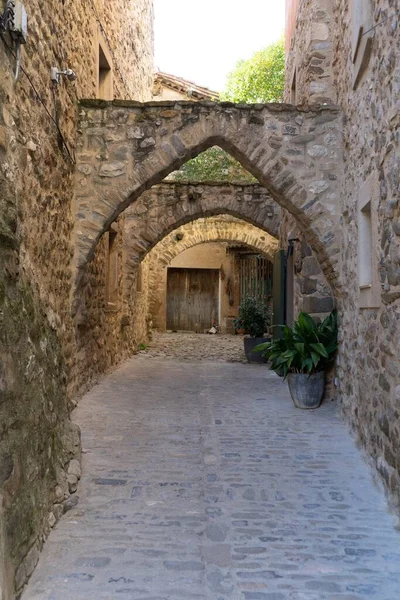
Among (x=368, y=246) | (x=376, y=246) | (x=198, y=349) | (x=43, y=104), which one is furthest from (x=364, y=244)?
(x=198, y=349)

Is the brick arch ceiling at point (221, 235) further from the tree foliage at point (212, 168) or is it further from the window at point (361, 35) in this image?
the window at point (361, 35)

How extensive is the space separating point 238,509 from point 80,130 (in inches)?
166

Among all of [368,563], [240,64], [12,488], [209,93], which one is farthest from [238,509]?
[240,64]

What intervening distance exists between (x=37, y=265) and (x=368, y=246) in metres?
2.63

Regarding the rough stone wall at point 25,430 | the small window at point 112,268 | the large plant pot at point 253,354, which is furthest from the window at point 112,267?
the rough stone wall at point 25,430

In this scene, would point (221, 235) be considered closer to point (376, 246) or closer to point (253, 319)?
point (253, 319)

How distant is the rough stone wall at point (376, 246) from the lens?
3.02 meters

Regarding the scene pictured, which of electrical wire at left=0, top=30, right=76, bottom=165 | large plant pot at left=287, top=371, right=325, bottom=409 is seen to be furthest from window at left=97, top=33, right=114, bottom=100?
large plant pot at left=287, top=371, right=325, bottom=409

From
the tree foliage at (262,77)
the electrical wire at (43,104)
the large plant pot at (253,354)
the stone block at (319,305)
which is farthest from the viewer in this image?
the tree foliage at (262,77)

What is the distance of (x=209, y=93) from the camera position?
1655 centimetres

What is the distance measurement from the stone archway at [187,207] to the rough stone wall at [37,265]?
359 cm

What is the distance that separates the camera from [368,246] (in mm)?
4176

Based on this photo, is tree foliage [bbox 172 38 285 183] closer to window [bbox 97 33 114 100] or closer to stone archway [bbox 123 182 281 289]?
stone archway [bbox 123 182 281 289]

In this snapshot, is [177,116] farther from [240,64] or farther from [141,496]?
[240,64]
